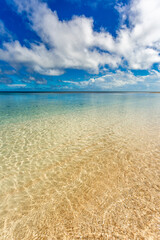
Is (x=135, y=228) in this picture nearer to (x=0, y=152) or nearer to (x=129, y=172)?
(x=129, y=172)

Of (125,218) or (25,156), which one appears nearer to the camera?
(125,218)

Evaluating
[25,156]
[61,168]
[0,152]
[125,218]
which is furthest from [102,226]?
[0,152]

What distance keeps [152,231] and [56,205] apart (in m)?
2.41

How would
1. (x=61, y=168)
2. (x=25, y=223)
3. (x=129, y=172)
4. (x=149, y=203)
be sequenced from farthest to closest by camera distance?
(x=61, y=168), (x=129, y=172), (x=149, y=203), (x=25, y=223)

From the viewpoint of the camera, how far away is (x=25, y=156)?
5805mm

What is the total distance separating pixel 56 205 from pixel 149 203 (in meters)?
2.64

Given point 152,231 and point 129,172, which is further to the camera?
point 129,172

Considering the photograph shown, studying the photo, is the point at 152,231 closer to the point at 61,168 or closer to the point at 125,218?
the point at 125,218

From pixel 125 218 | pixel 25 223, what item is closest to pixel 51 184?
pixel 25 223

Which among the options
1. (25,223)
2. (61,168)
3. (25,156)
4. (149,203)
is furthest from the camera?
(25,156)

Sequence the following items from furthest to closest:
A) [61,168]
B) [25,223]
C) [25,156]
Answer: [25,156], [61,168], [25,223]

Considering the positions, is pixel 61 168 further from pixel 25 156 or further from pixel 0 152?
pixel 0 152

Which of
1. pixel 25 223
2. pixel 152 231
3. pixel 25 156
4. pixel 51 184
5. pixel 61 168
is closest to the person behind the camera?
pixel 152 231

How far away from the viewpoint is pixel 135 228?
2.69 meters
